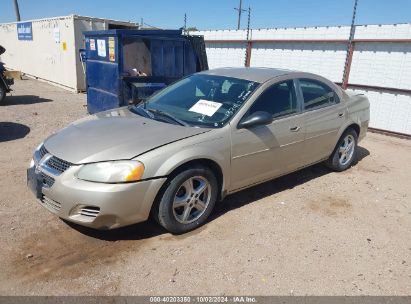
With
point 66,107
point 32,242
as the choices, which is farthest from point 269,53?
point 32,242

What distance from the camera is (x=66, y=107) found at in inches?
406

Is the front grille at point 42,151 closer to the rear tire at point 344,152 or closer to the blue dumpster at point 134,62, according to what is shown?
the blue dumpster at point 134,62

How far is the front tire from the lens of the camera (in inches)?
133

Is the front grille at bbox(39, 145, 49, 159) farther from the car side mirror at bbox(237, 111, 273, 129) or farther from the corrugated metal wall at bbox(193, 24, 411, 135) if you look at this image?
the corrugated metal wall at bbox(193, 24, 411, 135)

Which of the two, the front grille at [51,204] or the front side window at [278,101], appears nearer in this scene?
the front grille at [51,204]

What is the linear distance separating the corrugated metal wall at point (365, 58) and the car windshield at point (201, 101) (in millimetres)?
5523

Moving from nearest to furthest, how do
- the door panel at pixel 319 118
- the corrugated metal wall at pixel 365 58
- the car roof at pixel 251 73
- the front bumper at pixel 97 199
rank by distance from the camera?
the front bumper at pixel 97 199, the car roof at pixel 251 73, the door panel at pixel 319 118, the corrugated metal wall at pixel 365 58

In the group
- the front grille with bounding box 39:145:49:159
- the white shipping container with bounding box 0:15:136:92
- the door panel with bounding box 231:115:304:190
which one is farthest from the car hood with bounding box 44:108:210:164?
the white shipping container with bounding box 0:15:136:92

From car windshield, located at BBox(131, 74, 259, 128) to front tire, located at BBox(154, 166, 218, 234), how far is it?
56 centimetres

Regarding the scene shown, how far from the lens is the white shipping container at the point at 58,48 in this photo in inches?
496

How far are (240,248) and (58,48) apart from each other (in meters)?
12.8

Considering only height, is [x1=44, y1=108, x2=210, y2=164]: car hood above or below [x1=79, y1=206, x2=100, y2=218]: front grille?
above

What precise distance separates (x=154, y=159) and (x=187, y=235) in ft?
2.94

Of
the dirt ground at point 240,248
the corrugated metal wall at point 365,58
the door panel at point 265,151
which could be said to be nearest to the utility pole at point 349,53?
the corrugated metal wall at point 365,58
